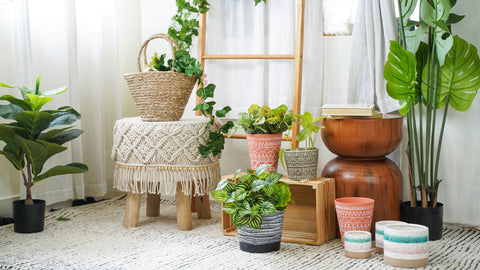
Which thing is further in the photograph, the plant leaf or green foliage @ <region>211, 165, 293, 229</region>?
the plant leaf

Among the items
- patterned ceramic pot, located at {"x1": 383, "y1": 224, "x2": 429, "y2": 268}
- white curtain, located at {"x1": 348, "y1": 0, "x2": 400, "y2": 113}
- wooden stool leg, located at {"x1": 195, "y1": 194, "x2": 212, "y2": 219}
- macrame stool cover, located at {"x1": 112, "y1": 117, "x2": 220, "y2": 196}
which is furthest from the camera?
wooden stool leg, located at {"x1": 195, "y1": 194, "x2": 212, "y2": 219}

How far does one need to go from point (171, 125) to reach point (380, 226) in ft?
2.72

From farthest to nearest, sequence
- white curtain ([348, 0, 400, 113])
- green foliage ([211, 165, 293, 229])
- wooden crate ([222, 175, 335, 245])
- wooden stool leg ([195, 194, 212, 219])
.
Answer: wooden stool leg ([195, 194, 212, 219]) → white curtain ([348, 0, 400, 113]) → wooden crate ([222, 175, 335, 245]) → green foliage ([211, 165, 293, 229])

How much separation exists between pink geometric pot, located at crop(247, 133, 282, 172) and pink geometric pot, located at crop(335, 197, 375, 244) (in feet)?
0.91

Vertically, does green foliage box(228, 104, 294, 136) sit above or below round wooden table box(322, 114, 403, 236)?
above

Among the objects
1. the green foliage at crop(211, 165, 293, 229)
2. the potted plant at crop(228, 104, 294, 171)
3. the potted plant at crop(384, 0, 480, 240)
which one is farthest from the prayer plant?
the green foliage at crop(211, 165, 293, 229)

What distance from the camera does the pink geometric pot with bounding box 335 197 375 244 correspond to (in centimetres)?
181

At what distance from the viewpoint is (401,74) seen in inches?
76.4

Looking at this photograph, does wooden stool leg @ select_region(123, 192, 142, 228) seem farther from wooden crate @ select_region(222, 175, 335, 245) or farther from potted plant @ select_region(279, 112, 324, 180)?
potted plant @ select_region(279, 112, 324, 180)

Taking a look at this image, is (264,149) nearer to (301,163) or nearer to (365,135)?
(301,163)

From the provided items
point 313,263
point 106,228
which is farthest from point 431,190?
point 106,228

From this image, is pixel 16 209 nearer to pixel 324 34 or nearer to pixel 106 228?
pixel 106 228

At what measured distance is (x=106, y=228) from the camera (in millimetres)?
2127

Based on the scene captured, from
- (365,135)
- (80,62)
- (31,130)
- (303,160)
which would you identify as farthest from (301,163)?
(80,62)
